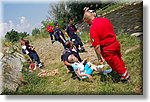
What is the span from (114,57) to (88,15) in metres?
0.40

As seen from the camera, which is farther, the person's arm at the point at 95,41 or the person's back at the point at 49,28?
the person's back at the point at 49,28

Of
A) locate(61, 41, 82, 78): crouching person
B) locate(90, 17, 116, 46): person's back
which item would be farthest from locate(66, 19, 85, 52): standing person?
locate(90, 17, 116, 46): person's back

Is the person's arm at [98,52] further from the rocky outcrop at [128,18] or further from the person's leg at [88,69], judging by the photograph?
the rocky outcrop at [128,18]

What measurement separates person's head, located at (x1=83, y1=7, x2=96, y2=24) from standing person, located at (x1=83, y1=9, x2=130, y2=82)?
25mm

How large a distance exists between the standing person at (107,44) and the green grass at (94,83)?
5cm

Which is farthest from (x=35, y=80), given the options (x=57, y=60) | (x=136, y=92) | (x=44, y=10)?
(x=136, y=92)

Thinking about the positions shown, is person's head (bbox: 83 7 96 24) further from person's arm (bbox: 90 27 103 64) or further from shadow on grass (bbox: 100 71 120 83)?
shadow on grass (bbox: 100 71 120 83)

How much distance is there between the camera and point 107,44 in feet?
11.1

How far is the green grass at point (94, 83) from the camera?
340 centimetres

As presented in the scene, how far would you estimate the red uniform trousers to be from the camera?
11.2 ft

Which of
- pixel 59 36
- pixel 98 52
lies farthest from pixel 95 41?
pixel 59 36

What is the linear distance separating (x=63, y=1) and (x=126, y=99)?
956 millimetres

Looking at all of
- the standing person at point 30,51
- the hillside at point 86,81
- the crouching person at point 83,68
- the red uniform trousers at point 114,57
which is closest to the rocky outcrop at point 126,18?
the hillside at point 86,81

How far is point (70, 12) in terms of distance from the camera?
353cm
